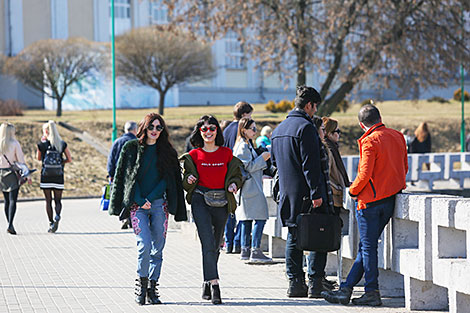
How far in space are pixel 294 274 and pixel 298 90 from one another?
184 cm

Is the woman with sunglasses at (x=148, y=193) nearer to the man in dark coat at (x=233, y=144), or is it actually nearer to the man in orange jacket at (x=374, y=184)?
the man in orange jacket at (x=374, y=184)

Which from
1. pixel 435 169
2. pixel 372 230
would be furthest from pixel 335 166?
pixel 435 169

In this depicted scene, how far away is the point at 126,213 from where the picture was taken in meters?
8.05

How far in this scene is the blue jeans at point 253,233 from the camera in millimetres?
10344

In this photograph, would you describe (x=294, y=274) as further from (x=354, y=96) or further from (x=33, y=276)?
(x=354, y=96)

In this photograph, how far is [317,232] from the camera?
7754 mm

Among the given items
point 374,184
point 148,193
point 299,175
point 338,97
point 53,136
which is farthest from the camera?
point 338,97

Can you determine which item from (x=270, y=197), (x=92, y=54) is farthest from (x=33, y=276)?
(x=92, y=54)

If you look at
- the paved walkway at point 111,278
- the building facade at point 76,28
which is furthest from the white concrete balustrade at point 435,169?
the building facade at point 76,28

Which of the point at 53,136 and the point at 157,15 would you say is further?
the point at 157,15

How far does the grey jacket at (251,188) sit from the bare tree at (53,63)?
40576mm

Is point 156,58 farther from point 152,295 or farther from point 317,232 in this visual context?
point 317,232

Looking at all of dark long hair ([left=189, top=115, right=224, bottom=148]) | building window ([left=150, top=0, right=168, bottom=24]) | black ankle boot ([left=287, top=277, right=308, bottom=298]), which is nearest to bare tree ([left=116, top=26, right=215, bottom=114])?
Answer: building window ([left=150, top=0, right=168, bottom=24])

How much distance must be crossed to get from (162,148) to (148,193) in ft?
1.55
